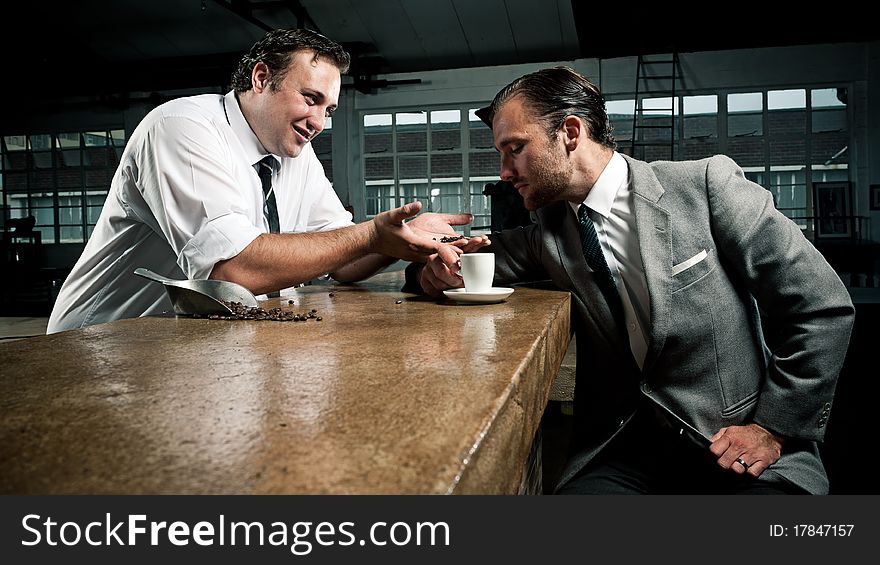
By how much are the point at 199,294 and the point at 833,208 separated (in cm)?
911

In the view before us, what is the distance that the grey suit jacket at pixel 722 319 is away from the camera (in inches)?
57.1

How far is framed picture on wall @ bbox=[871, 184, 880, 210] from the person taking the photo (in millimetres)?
8320

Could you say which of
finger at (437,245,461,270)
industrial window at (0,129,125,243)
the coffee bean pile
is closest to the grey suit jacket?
finger at (437,245,461,270)

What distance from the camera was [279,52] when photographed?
2.06 metres

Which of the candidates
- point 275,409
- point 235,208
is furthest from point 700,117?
point 275,409

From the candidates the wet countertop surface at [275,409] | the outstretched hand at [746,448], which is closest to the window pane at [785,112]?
the outstretched hand at [746,448]

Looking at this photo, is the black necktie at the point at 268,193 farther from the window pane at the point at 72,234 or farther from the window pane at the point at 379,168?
the window pane at the point at 72,234

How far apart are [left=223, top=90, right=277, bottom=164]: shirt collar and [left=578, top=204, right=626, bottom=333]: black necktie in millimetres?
1046

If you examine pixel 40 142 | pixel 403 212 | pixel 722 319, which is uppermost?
pixel 40 142

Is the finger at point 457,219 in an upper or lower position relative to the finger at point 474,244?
upper

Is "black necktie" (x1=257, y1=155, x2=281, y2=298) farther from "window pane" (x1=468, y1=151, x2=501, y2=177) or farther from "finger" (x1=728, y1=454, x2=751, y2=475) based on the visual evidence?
"window pane" (x1=468, y1=151, x2=501, y2=177)

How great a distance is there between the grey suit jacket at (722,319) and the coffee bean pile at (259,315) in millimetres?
700

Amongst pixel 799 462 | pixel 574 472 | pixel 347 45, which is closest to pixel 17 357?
pixel 574 472

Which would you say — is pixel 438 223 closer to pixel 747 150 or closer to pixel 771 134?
pixel 747 150
